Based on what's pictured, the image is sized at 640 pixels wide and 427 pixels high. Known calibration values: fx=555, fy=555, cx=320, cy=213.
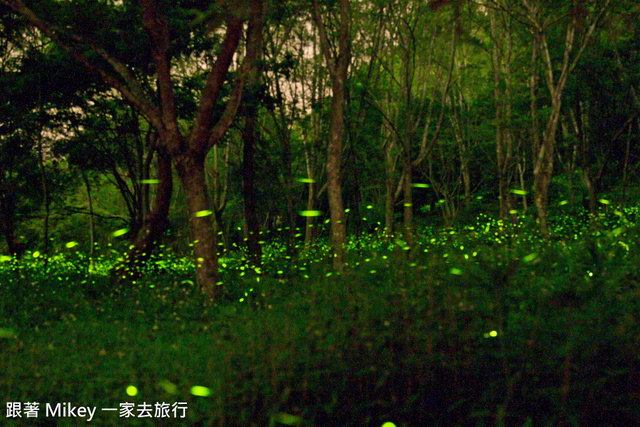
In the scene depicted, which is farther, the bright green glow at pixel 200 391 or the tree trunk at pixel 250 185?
the tree trunk at pixel 250 185

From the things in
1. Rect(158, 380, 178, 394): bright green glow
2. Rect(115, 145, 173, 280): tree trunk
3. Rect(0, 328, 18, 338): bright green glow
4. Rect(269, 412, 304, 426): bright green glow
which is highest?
Rect(115, 145, 173, 280): tree trunk

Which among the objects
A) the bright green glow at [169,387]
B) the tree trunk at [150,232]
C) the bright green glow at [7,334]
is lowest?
the bright green glow at [7,334]

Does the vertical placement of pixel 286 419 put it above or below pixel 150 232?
below

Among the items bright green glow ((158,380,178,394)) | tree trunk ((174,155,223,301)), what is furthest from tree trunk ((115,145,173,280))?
bright green glow ((158,380,178,394))

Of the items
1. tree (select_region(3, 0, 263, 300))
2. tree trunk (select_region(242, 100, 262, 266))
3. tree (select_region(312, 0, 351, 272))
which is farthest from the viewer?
tree trunk (select_region(242, 100, 262, 266))

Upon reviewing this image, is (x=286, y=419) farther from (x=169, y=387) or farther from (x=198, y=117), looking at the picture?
(x=198, y=117)

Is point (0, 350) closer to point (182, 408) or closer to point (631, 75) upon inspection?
point (182, 408)

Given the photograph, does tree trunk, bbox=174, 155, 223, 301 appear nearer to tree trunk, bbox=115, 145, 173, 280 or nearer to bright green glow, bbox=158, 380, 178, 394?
tree trunk, bbox=115, 145, 173, 280

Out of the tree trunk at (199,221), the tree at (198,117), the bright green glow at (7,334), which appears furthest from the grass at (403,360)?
the tree at (198,117)

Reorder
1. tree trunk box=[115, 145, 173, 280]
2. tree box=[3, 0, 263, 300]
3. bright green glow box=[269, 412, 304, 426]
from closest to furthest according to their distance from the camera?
bright green glow box=[269, 412, 304, 426]
tree box=[3, 0, 263, 300]
tree trunk box=[115, 145, 173, 280]

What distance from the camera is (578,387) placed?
3.59 m

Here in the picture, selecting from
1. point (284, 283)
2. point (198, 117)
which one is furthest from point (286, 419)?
point (198, 117)

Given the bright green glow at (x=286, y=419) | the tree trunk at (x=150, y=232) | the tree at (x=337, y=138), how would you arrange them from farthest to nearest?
the tree trunk at (x=150, y=232), the tree at (x=337, y=138), the bright green glow at (x=286, y=419)

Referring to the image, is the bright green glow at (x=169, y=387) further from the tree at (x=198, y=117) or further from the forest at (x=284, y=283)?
the tree at (x=198, y=117)
